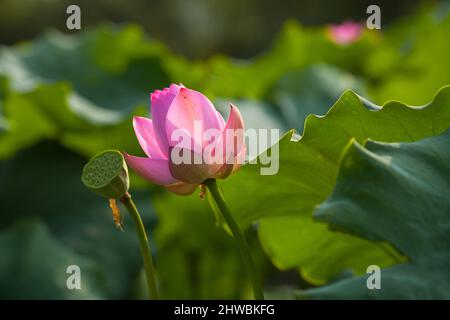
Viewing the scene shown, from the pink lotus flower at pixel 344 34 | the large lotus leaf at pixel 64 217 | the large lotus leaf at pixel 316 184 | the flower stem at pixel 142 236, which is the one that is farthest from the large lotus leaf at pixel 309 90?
the flower stem at pixel 142 236

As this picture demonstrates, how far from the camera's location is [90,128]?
1.76 m

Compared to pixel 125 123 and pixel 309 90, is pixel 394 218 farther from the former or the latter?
pixel 309 90

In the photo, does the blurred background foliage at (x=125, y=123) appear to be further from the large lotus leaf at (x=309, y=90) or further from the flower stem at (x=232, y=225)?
the flower stem at (x=232, y=225)

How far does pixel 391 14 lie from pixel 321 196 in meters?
6.93

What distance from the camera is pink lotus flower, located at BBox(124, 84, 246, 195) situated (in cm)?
77

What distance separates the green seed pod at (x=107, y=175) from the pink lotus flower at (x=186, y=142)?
0.01m

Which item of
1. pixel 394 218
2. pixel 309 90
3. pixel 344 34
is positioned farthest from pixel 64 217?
pixel 344 34

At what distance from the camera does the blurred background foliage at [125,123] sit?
5.11 ft

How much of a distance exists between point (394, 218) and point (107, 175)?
0.29m

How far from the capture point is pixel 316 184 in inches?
36.9

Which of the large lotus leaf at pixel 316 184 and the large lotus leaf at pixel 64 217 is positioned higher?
the large lotus leaf at pixel 64 217

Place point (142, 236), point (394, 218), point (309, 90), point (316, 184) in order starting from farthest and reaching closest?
point (309, 90) → point (316, 184) → point (142, 236) → point (394, 218)

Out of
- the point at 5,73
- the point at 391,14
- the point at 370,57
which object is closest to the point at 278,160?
the point at 5,73

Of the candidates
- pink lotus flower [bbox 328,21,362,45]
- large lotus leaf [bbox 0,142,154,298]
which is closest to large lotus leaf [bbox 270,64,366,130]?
pink lotus flower [bbox 328,21,362,45]
